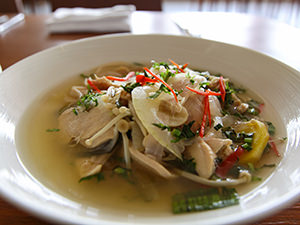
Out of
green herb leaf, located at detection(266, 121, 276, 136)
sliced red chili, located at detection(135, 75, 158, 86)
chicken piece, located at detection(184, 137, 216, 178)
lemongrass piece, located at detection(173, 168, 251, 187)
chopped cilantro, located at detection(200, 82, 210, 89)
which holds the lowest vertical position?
lemongrass piece, located at detection(173, 168, 251, 187)

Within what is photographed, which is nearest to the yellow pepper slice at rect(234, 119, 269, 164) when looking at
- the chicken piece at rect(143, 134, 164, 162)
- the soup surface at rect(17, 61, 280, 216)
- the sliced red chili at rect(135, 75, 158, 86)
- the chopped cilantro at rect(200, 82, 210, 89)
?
the soup surface at rect(17, 61, 280, 216)

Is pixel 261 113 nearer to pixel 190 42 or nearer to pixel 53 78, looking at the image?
pixel 190 42

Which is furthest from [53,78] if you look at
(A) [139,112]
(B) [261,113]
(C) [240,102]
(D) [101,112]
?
(B) [261,113]

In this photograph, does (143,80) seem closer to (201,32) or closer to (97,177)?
(97,177)

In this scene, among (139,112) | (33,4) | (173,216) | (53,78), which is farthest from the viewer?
(33,4)

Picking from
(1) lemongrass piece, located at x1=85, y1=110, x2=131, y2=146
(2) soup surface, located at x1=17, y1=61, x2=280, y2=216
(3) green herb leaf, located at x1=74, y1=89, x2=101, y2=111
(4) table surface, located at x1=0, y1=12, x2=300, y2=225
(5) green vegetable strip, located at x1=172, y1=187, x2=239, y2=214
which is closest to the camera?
(5) green vegetable strip, located at x1=172, y1=187, x2=239, y2=214

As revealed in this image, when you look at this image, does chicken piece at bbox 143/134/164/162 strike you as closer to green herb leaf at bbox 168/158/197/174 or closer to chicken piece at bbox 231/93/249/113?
green herb leaf at bbox 168/158/197/174
